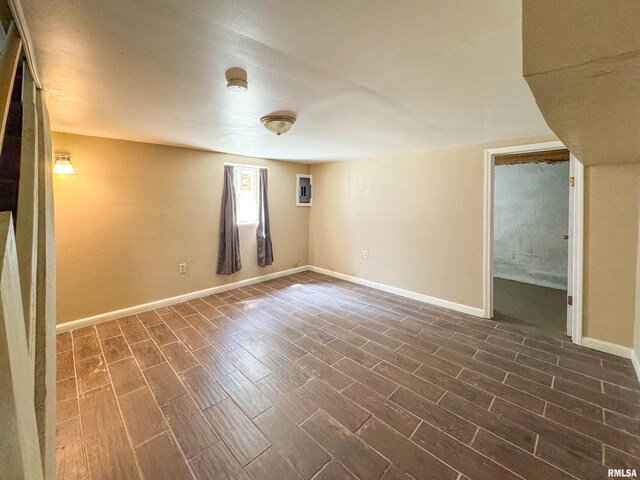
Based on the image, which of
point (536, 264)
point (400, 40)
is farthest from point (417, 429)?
point (536, 264)

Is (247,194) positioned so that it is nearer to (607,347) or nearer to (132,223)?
(132,223)

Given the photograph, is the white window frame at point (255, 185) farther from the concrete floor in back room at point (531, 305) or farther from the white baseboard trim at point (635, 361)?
the white baseboard trim at point (635, 361)

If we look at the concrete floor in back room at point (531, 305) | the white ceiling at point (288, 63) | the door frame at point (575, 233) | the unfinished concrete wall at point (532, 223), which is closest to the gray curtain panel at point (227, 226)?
the white ceiling at point (288, 63)

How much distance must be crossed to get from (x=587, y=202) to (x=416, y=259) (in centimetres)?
183

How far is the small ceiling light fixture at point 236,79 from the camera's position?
145 centimetres

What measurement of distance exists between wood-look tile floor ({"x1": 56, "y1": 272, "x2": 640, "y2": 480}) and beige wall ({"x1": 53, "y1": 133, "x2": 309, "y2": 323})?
0.50 metres

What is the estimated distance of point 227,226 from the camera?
3.96 metres

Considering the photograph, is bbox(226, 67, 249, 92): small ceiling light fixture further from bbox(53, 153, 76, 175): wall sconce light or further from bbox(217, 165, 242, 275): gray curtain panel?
bbox(217, 165, 242, 275): gray curtain panel

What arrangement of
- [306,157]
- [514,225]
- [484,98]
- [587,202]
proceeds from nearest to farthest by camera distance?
[484,98] → [587,202] → [306,157] → [514,225]

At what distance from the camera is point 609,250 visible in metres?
2.37

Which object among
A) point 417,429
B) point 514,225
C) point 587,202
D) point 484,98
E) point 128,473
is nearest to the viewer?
point 128,473

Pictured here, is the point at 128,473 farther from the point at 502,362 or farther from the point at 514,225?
the point at 514,225

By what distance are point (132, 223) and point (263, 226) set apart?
6.05 ft

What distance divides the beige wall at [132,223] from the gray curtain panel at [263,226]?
297mm
